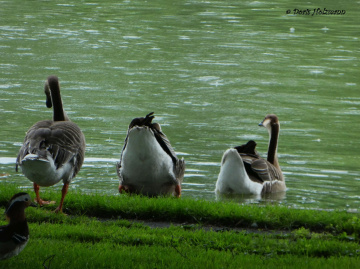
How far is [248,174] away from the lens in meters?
13.5

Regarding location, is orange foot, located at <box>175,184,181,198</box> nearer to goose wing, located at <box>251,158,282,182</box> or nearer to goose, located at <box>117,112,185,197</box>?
goose, located at <box>117,112,185,197</box>

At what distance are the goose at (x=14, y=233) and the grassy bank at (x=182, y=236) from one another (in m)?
0.25

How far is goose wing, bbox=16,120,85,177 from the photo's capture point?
28.7ft

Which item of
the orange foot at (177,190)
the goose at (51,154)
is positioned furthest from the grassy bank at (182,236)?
the orange foot at (177,190)

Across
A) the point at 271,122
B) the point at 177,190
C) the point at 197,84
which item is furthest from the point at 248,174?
the point at 197,84

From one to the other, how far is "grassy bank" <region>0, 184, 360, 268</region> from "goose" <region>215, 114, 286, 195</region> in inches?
119

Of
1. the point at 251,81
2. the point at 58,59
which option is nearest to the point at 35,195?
the point at 251,81

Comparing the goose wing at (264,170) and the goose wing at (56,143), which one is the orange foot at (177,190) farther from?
the goose wing at (56,143)

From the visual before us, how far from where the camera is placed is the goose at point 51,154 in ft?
27.9

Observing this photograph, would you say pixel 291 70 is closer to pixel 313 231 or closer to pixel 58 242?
pixel 313 231

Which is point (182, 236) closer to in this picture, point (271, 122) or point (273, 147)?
point (273, 147)

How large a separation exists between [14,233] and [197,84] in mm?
16292

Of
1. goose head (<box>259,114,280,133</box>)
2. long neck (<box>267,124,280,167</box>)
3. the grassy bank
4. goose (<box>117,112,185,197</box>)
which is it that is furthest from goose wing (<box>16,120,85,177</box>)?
goose head (<box>259,114,280,133</box>)

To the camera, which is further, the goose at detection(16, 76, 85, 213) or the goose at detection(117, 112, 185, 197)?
the goose at detection(117, 112, 185, 197)
